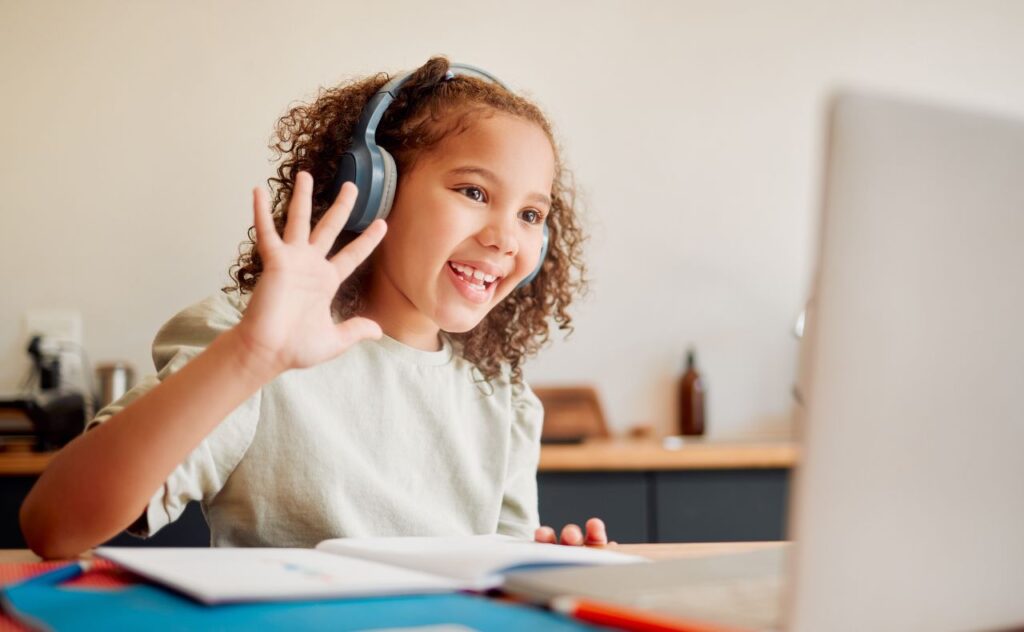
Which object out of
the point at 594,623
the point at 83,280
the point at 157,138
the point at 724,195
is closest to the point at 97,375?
the point at 83,280

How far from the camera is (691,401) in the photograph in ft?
8.92

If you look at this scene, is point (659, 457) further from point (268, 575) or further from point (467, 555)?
point (268, 575)

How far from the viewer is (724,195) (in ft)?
9.38

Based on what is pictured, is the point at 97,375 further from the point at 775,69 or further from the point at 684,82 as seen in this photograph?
the point at 775,69

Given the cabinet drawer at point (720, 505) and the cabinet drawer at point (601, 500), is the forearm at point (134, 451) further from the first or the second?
the cabinet drawer at point (720, 505)

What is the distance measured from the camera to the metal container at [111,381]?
7.94 feet

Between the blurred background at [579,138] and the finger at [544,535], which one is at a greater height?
the blurred background at [579,138]

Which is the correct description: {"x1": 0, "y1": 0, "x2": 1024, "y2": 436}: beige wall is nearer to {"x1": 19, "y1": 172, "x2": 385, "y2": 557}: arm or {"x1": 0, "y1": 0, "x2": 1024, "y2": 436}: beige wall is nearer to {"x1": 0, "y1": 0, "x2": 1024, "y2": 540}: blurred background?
{"x1": 0, "y1": 0, "x2": 1024, "y2": 540}: blurred background

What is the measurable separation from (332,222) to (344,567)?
302 millimetres

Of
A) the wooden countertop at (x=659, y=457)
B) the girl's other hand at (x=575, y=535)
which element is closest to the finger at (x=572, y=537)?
the girl's other hand at (x=575, y=535)

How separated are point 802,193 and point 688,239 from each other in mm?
372

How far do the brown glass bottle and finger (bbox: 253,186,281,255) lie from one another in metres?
2.06

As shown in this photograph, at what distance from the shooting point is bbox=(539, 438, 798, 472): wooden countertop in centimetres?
215

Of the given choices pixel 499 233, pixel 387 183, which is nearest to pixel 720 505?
pixel 499 233
